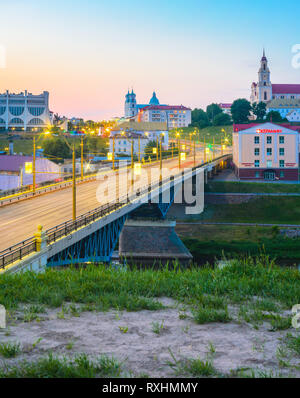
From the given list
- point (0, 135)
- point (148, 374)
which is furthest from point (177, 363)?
point (0, 135)

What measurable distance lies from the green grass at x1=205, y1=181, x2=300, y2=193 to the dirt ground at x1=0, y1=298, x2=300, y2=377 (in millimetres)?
72564

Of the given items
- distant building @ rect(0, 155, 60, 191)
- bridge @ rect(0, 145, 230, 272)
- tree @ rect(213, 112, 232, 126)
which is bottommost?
bridge @ rect(0, 145, 230, 272)

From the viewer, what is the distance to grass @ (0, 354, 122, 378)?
22.2 feet

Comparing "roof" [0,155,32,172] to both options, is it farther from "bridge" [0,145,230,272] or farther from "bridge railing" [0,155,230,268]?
"bridge railing" [0,155,230,268]

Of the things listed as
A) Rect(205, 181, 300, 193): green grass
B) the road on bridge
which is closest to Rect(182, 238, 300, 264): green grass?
the road on bridge

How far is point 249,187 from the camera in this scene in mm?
81438

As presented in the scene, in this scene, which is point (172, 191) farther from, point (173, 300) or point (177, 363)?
point (177, 363)

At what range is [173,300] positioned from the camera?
10820 mm

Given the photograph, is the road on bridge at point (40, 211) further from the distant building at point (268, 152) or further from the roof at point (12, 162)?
the distant building at point (268, 152)

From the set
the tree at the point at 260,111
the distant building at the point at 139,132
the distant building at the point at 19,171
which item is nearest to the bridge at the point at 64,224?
the distant building at the point at 19,171

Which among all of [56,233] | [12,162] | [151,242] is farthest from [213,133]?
[56,233]

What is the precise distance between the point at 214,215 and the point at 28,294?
62.7 meters

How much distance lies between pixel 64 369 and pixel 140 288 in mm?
4598

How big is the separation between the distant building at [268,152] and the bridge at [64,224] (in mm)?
40116
